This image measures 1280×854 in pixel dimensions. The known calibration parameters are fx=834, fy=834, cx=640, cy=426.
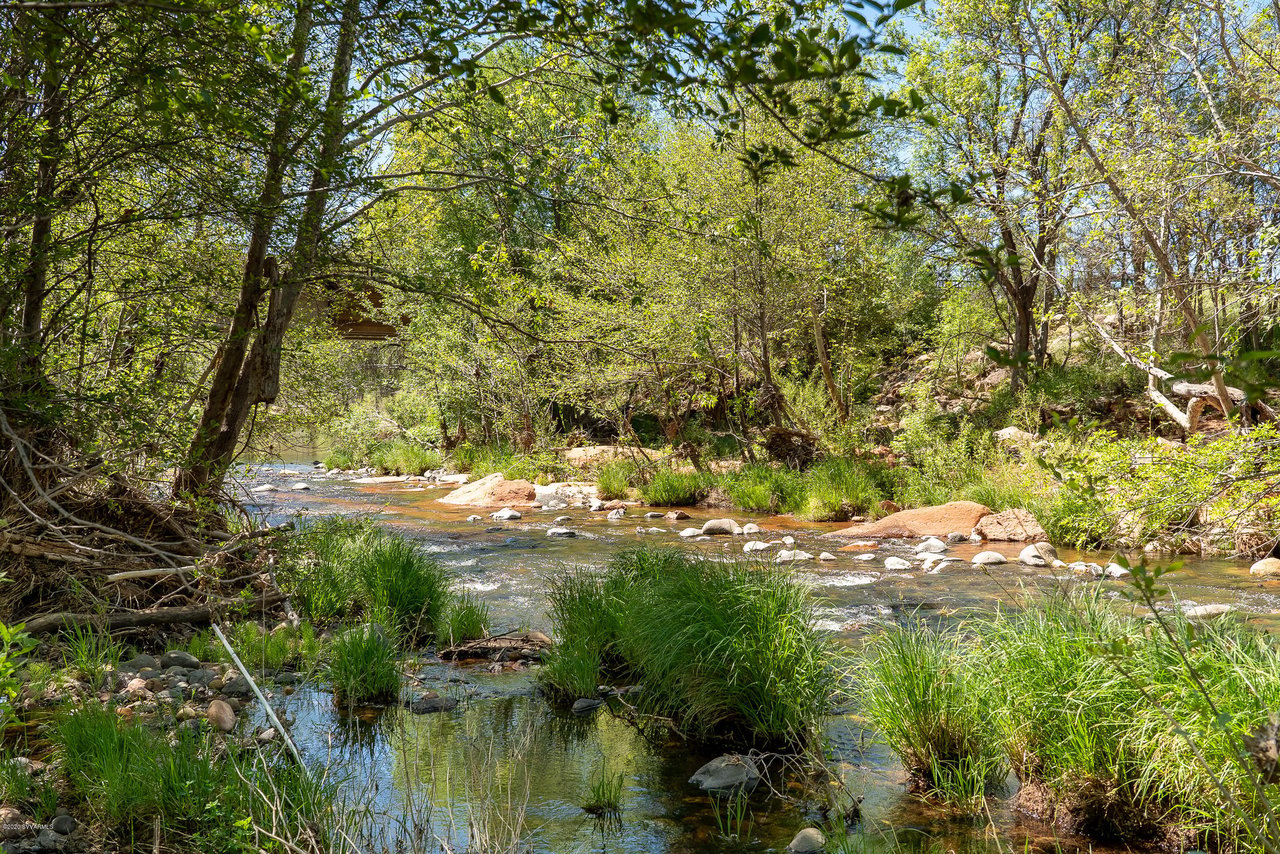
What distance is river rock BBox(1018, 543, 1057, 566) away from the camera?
1098 cm

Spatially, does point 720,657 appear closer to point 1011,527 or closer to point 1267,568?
point 1267,568

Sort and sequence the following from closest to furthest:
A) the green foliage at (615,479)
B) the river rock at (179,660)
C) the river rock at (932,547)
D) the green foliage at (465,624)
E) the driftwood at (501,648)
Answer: the river rock at (179,660) < the driftwood at (501,648) < the green foliage at (465,624) < the river rock at (932,547) < the green foliage at (615,479)

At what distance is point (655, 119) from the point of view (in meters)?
21.5

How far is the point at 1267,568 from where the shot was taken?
391 inches

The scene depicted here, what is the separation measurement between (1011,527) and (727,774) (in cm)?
971

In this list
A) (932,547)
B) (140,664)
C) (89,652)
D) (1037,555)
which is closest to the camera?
(89,652)

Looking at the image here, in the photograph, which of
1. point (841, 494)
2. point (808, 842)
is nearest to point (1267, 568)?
point (841, 494)

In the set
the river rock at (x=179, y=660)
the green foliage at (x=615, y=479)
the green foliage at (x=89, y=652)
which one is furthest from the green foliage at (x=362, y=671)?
the green foliage at (x=615, y=479)

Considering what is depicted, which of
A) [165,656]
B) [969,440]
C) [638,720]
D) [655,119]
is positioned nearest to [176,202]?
[165,656]

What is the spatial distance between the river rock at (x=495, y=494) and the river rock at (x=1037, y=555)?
432 inches

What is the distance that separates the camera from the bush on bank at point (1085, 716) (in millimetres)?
3641

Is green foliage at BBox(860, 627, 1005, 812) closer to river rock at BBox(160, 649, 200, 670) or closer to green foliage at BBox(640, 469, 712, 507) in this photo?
river rock at BBox(160, 649, 200, 670)

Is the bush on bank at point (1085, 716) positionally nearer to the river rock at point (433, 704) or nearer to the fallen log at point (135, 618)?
the river rock at point (433, 704)

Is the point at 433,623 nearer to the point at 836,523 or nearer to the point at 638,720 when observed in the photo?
the point at 638,720
